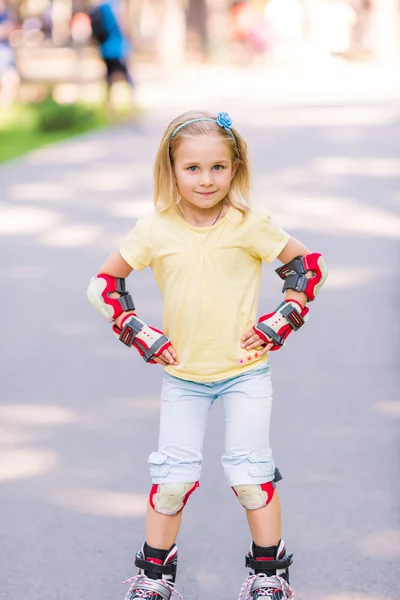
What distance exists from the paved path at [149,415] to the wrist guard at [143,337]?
2.39 feet

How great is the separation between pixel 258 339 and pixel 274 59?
3106cm

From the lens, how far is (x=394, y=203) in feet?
32.9

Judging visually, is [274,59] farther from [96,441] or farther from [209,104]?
[96,441]

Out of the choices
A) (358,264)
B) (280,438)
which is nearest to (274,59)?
(358,264)

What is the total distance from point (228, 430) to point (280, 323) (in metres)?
0.32

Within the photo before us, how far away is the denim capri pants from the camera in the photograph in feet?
10.3

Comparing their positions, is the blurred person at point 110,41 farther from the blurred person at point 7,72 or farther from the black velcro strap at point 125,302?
the black velcro strap at point 125,302

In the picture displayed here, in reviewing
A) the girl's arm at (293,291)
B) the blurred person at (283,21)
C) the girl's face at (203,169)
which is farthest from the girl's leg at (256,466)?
the blurred person at (283,21)

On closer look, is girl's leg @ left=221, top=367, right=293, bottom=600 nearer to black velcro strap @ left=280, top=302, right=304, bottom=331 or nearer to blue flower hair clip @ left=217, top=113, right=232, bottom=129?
black velcro strap @ left=280, top=302, right=304, bottom=331

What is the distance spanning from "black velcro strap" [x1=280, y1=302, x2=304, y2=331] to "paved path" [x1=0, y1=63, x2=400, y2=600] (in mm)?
726

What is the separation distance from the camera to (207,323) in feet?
10.3

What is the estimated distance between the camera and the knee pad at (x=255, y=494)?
316 cm

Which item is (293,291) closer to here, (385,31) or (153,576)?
(153,576)

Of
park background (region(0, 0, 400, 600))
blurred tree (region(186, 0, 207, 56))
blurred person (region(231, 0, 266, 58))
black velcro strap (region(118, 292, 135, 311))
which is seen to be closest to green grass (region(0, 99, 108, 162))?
park background (region(0, 0, 400, 600))
